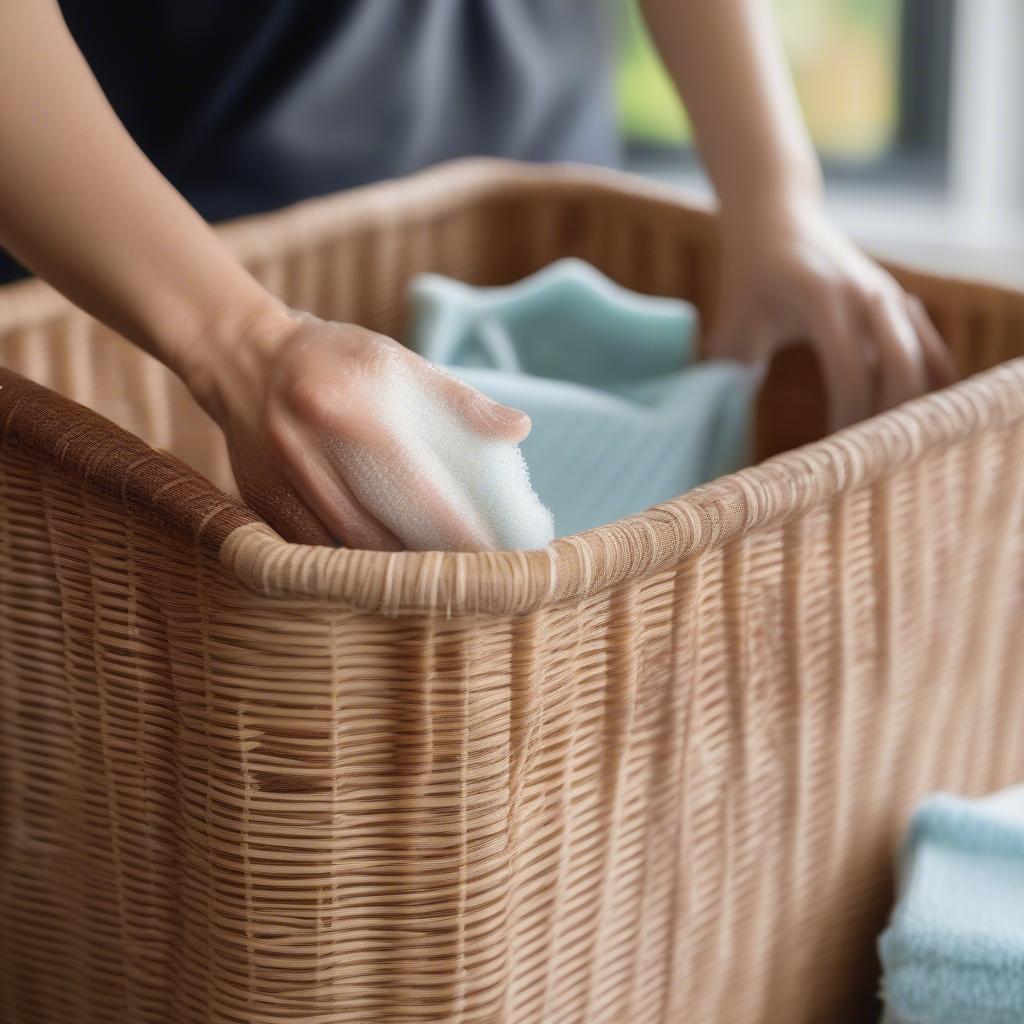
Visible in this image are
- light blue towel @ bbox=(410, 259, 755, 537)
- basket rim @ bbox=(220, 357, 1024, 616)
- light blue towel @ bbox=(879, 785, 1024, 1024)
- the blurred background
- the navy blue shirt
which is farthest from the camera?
the blurred background

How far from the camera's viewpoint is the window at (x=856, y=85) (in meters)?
1.50

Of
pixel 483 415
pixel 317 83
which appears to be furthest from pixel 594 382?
pixel 483 415

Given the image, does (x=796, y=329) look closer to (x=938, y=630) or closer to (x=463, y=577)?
(x=938, y=630)

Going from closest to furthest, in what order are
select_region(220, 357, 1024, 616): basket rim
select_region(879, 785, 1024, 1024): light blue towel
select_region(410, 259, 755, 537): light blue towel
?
select_region(220, 357, 1024, 616): basket rim → select_region(879, 785, 1024, 1024): light blue towel → select_region(410, 259, 755, 537): light blue towel


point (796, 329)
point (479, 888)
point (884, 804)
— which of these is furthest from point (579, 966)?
point (796, 329)

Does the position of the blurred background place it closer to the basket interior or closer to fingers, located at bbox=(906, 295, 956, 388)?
the basket interior

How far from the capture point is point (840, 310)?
2.56ft

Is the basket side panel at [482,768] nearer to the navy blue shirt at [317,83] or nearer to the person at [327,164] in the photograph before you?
the person at [327,164]

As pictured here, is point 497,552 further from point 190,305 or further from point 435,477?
point 190,305

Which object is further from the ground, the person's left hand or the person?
the person

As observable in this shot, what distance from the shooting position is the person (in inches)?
20.4

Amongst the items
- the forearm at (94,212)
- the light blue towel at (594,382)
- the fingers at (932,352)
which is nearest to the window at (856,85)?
the light blue towel at (594,382)

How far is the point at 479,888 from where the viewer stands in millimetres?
505

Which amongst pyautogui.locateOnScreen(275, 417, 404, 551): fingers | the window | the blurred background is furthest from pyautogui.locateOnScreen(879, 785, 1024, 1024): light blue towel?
the window
